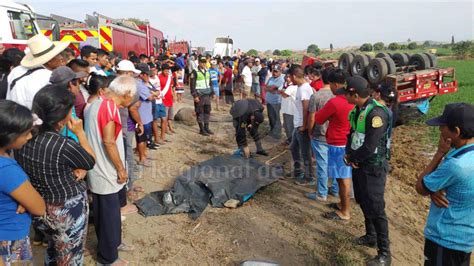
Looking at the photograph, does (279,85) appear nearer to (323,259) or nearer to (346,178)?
(346,178)

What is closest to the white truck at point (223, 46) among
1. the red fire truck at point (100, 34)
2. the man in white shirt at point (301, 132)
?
the red fire truck at point (100, 34)

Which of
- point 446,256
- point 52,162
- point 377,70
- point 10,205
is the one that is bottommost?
point 446,256

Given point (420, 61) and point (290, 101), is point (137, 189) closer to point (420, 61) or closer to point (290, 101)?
point (290, 101)

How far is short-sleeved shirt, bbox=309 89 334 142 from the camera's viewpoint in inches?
175

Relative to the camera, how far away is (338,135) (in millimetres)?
4070

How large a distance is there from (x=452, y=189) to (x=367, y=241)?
166 centimetres

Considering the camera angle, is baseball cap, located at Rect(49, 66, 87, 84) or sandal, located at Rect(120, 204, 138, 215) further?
sandal, located at Rect(120, 204, 138, 215)

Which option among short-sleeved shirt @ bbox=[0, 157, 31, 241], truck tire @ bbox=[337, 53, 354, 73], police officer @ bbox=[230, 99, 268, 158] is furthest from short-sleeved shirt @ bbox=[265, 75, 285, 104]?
short-sleeved shirt @ bbox=[0, 157, 31, 241]

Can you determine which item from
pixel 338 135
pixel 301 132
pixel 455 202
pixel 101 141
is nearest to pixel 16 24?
pixel 101 141

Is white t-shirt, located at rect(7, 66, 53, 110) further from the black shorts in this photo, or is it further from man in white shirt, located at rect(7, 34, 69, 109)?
the black shorts

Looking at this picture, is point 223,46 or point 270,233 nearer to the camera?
point 270,233

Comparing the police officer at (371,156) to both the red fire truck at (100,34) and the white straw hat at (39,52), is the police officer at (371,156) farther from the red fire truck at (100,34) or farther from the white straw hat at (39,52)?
the red fire truck at (100,34)

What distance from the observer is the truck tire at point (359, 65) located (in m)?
9.34

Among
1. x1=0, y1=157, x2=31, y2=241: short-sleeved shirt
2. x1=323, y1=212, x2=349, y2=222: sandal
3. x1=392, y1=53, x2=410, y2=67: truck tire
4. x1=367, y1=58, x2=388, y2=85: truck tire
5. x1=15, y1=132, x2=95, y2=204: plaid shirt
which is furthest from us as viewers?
x1=392, y1=53, x2=410, y2=67: truck tire
